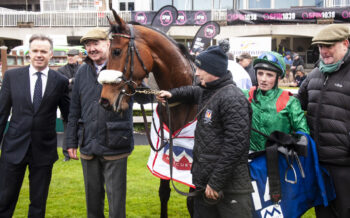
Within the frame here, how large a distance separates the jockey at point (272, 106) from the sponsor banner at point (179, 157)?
2.16 feet

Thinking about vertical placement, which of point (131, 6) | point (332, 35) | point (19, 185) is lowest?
point (19, 185)

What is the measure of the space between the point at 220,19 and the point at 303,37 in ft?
20.5

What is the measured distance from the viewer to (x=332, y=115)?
2.66m

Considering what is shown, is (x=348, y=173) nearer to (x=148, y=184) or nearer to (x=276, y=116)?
(x=276, y=116)

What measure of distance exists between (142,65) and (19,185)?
152cm

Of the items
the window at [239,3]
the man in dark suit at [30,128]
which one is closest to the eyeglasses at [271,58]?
the man in dark suit at [30,128]

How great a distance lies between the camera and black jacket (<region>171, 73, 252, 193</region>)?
2258 millimetres

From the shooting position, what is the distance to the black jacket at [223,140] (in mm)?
2258

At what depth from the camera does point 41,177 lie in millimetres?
3170

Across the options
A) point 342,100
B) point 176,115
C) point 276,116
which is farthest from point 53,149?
point 342,100

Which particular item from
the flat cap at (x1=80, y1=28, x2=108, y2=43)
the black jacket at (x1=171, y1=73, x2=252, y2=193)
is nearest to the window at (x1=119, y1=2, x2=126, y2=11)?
the flat cap at (x1=80, y1=28, x2=108, y2=43)

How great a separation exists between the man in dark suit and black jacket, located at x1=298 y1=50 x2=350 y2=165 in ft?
7.31

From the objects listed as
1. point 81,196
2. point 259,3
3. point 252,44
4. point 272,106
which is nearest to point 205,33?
point 81,196

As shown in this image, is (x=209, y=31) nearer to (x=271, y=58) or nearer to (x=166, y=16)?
(x=166, y=16)
